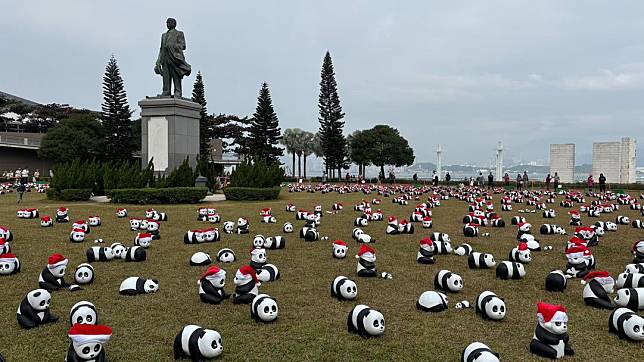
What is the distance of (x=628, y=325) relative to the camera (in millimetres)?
5582

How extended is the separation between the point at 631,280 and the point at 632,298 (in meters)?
0.85

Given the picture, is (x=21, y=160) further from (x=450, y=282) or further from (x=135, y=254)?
(x=450, y=282)

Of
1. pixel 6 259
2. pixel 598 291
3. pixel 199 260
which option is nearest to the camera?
pixel 598 291

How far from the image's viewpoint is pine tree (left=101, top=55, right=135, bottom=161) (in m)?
58.7

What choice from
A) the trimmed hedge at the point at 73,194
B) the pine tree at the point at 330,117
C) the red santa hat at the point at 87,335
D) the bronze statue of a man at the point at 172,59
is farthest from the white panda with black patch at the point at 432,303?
the pine tree at the point at 330,117

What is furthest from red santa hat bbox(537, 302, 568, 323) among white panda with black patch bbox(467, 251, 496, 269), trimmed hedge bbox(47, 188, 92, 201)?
trimmed hedge bbox(47, 188, 92, 201)

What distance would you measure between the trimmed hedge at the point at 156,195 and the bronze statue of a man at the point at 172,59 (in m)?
7.96

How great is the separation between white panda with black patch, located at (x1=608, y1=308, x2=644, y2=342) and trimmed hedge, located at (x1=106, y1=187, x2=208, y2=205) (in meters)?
20.7

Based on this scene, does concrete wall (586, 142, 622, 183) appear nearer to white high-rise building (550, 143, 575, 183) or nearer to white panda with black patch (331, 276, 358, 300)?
white high-rise building (550, 143, 575, 183)

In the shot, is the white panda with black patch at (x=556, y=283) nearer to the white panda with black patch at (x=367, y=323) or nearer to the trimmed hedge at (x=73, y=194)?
the white panda with black patch at (x=367, y=323)

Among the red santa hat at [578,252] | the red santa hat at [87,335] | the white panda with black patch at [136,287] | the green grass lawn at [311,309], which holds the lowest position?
the green grass lawn at [311,309]

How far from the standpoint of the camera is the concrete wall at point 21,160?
66556 mm

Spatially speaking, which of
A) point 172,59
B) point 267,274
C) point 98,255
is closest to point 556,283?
point 267,274

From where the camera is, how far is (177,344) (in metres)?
5.11
